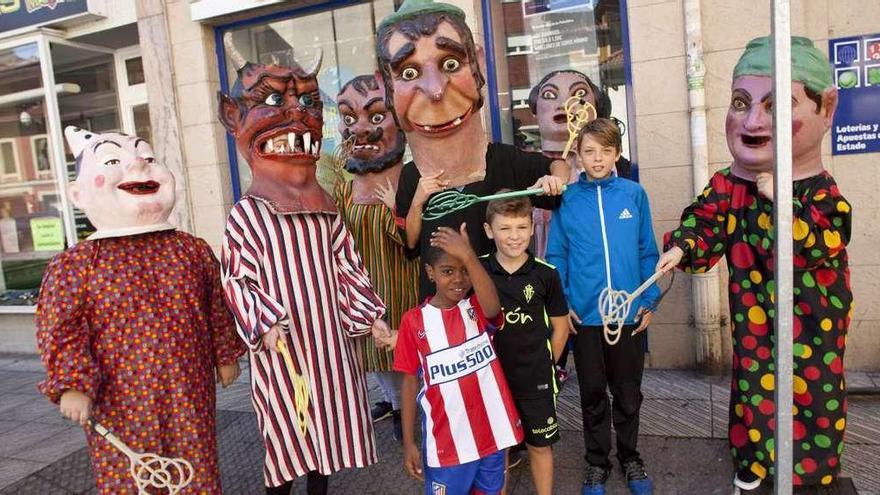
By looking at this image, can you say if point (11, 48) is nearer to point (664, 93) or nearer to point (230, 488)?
point (230, 488)

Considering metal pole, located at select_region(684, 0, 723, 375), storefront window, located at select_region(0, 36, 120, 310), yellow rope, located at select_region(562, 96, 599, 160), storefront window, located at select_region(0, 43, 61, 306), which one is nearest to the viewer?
yellow rope, located at select_region(562, 96, 599, 160)

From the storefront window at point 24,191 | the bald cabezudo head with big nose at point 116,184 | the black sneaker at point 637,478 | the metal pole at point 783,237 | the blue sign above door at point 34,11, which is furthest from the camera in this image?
the storefront window at point 24,191

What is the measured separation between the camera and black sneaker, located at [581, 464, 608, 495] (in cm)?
296

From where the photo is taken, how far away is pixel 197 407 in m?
2.55

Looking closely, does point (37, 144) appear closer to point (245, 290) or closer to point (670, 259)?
point (245, 290)

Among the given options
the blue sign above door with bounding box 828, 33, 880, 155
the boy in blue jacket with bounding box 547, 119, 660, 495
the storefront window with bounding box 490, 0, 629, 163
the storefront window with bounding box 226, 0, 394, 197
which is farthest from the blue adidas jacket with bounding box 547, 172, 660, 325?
the storefront window with bounding box 226, 0, 394, 197

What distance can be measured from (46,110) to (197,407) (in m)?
5.62

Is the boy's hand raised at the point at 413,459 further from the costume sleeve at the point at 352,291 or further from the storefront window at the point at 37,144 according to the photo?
the storefront window at the point at 37,144

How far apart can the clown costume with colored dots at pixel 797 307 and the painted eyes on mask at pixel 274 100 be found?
6.23 ft

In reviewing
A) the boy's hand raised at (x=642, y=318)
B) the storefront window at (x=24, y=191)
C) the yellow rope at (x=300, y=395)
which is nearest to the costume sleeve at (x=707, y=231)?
the boy's hand raised at (x=642, y=318)

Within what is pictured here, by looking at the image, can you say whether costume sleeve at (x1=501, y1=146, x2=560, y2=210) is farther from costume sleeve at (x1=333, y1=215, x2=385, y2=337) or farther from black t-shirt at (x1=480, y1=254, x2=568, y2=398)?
costume sleeve at (x1=333, y1=215, x2=385, y2=337)

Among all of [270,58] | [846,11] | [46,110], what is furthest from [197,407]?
[46,110]

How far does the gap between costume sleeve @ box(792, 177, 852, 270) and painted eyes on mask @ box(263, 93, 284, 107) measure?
2.29 m

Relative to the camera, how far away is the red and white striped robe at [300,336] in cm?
280
